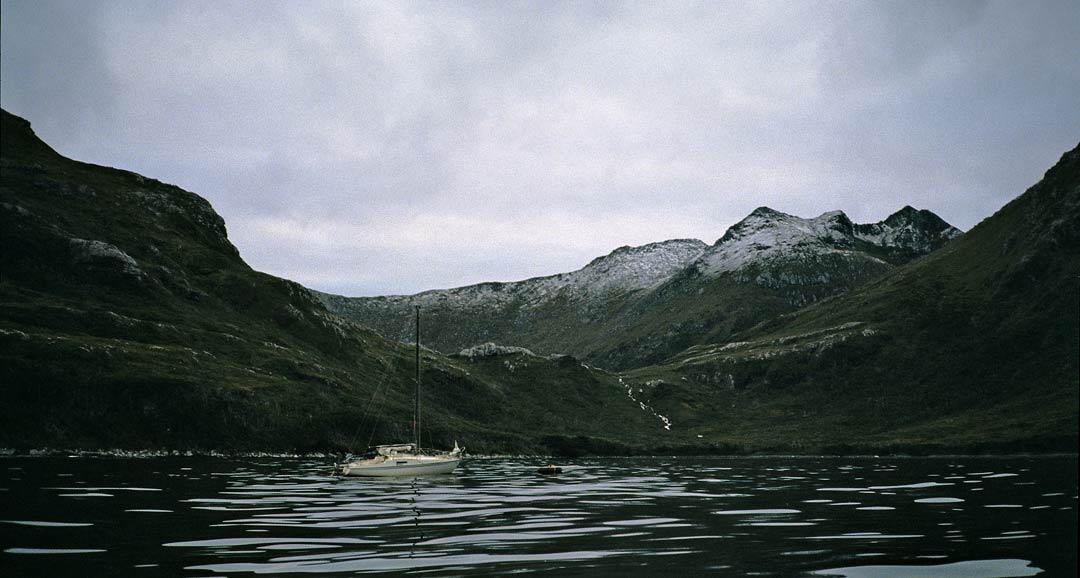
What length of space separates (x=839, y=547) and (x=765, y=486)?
44512 millimetres

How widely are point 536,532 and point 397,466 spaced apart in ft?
191

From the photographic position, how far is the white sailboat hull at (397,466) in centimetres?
8788

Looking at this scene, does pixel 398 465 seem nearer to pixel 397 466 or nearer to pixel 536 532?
pixel 397 466

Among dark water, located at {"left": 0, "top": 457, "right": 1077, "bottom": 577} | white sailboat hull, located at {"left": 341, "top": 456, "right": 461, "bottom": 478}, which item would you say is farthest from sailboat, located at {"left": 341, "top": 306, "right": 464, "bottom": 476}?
dark water, located at {"left": 0, "top": 457, "right": 1077, "bottom": 577}

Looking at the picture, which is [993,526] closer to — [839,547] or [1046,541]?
[1046,541]

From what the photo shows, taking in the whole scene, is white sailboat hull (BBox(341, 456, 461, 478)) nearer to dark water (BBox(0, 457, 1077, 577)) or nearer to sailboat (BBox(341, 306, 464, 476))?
sailboat (BBox(341, 306, 464, 476))

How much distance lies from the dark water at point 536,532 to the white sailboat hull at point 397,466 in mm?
27847

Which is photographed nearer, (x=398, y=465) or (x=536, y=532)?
(x=536, y=532)

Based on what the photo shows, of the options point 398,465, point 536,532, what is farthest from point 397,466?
point 536,532

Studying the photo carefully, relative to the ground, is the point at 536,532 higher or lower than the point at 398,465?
higher

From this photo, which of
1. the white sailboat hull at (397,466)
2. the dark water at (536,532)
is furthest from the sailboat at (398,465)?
the dark water at (536,532)

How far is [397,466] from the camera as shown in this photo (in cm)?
8925

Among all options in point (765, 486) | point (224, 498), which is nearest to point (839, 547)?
point (224, 498)

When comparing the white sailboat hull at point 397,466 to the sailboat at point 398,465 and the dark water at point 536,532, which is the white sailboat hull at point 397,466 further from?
the dark water at point 536,532
